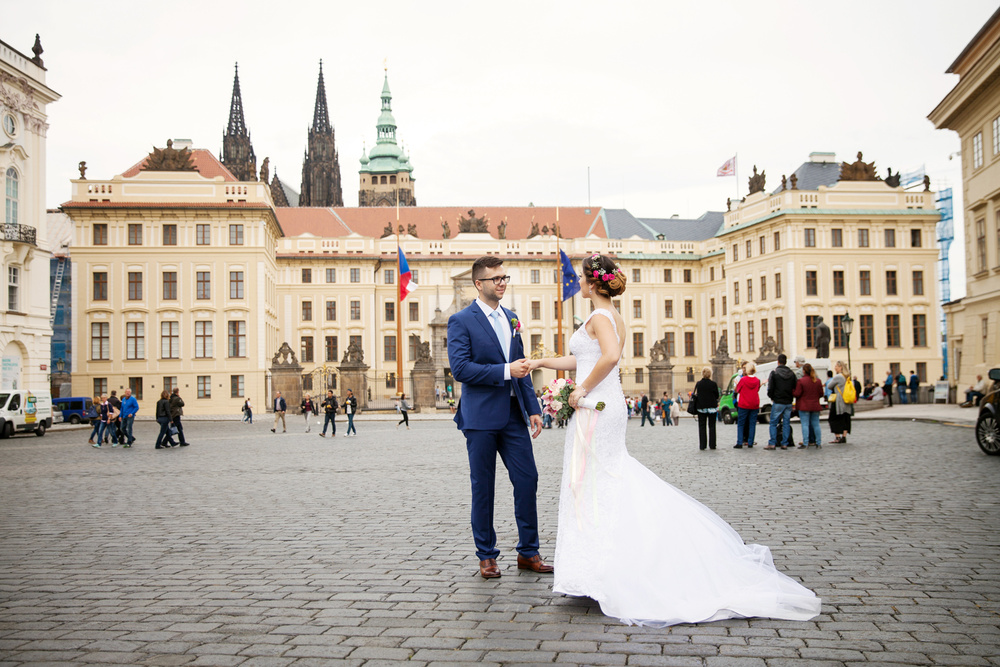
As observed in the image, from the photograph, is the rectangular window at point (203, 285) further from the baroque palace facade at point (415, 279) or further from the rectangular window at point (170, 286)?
the rectangular window at point (170, 286)

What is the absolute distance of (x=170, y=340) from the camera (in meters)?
51.8

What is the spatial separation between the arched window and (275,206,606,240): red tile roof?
4014 cm

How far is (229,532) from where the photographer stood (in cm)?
791

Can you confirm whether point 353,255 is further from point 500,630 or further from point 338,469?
point 500,630

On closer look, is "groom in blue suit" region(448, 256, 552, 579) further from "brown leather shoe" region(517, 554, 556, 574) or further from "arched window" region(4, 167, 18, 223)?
"arched window" region(4, 167, 18, 223)

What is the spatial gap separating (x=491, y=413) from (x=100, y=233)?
169ft

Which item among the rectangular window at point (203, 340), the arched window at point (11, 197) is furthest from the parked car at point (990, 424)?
the rectangular window at point (203, 340)

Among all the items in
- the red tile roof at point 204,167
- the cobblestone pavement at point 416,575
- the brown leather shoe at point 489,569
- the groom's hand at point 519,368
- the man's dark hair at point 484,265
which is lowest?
the cobblestone pavement at point 416,575

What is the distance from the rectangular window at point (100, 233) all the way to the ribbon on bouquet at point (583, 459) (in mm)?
51723

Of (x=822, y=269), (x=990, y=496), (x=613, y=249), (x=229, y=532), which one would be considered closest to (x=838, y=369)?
(x=990, y=496)

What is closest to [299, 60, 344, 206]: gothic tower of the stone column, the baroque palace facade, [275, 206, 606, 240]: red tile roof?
[275, 206, 606, 240]: red tile roof

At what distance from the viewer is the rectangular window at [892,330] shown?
57750mm

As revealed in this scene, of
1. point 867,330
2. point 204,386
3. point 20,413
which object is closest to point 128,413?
point 20,413

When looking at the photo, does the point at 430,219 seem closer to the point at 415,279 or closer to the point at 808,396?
the point at 415,279
